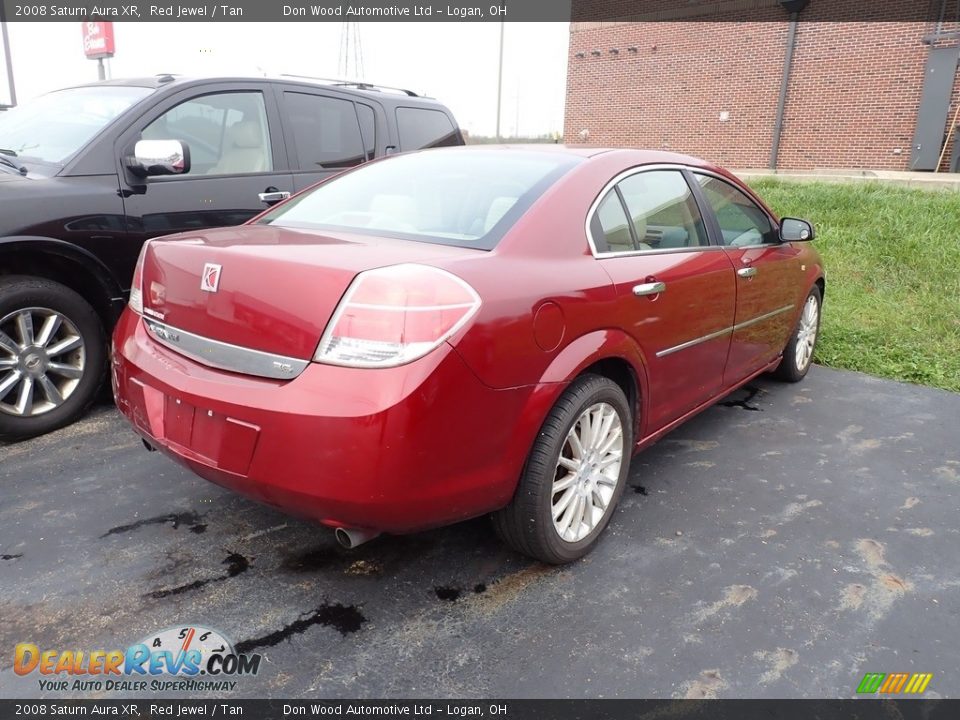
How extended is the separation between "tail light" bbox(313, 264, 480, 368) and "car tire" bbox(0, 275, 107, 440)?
2.28 m

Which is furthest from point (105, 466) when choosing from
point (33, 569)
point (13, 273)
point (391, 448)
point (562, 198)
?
point (562, 198)

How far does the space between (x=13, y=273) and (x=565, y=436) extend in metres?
2.90

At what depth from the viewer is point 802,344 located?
4.96m

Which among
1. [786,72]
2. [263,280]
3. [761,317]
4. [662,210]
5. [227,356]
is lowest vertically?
[761,317]

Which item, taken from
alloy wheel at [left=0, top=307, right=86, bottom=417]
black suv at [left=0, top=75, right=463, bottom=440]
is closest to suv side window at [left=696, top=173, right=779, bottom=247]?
black suv at [left=0, top=75, right=463, bottom=440]

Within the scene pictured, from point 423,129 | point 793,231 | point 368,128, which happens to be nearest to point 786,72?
point 423,129

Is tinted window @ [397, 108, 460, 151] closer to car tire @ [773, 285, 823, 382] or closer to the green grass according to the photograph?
car tire @ [773, 285, 823, 382]

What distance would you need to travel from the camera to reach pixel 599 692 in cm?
203

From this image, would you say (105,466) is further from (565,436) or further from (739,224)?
(739,224)

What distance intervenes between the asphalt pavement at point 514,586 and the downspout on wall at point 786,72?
17.3 m

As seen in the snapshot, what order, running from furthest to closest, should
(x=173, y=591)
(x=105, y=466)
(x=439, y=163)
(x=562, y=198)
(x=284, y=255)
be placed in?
1. (x=105, y=466)
2. (x=439, y=163)
3. (x=562, y=198)
4. (x=173, y=591)
5. (x=284, y=255)

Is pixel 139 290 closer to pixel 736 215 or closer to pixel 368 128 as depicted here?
pixel 736 215

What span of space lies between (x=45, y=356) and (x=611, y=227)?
2.88 metres

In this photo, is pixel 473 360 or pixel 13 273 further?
pixel 13 273
